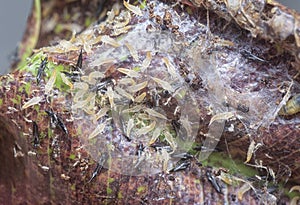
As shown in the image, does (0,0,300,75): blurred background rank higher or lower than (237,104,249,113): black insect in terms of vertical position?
lower

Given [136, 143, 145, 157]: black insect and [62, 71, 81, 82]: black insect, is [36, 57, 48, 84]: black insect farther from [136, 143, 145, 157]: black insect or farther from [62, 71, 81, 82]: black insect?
[136, 143, 145, 157]: black insect

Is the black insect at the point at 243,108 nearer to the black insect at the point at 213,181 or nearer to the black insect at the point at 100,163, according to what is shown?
the black insect at the point at 213,181

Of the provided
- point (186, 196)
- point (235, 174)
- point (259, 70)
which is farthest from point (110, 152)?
point (259, 70)

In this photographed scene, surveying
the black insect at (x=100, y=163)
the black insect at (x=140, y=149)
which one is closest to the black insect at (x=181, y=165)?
the black insect at (x=140, y=149)

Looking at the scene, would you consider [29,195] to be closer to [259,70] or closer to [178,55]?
[178,55]

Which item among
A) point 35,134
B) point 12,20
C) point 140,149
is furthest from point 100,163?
point 12,20

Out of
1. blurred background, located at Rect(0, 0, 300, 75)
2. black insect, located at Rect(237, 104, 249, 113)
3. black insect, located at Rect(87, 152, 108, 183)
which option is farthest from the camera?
blurred background, located at Rect(0, 0, 300, 75)

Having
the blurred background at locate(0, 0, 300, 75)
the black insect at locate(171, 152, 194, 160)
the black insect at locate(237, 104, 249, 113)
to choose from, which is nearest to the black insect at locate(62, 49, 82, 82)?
the black insect at locate(171, 152, 194, 160)
